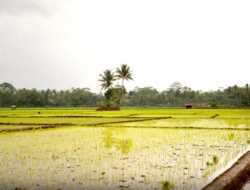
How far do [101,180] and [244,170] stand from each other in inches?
87.5

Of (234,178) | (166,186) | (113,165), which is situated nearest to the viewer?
(166,186)

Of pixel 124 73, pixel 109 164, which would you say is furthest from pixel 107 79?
pixel 109 164

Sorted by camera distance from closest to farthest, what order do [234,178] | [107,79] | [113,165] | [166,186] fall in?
1. [166,186]
2. [234,178]
3. [113,165]
4. [107,79]

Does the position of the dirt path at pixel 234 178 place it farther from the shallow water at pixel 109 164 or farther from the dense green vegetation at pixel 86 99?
the dense green vegetation at pixel 86 99

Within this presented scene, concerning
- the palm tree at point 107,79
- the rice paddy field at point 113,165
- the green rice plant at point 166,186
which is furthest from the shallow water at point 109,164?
the palm tree at point 107,79

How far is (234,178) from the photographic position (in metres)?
4.34

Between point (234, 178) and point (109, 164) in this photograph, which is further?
point (109, 164)

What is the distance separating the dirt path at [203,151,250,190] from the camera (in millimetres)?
3951

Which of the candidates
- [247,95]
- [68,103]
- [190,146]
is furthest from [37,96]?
[190,146]

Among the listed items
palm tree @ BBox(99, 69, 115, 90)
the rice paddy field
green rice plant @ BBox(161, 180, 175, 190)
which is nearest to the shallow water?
the rice paddy field

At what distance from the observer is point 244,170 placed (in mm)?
4859

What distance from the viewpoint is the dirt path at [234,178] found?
13.0 ft

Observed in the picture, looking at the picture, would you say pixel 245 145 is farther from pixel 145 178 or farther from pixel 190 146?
pixel 145 178

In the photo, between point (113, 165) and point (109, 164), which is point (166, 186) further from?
point (109, 164)
